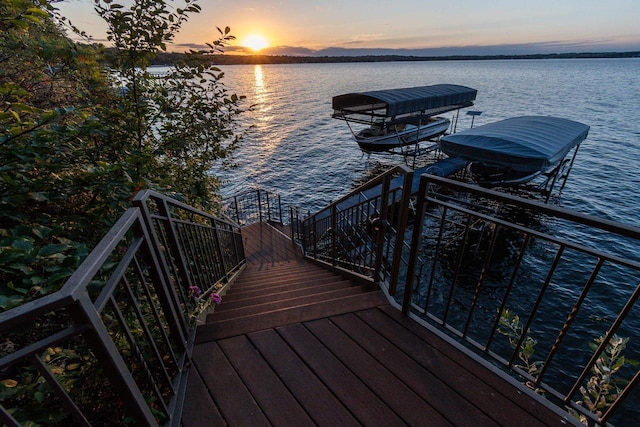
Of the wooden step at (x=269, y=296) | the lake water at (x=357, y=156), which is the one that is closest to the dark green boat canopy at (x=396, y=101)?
the lake water at (x=357, y=156)

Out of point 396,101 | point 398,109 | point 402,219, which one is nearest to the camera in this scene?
point 402,219

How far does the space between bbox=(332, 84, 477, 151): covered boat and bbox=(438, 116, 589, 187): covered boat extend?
3.35m

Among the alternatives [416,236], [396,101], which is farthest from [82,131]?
[396,101]

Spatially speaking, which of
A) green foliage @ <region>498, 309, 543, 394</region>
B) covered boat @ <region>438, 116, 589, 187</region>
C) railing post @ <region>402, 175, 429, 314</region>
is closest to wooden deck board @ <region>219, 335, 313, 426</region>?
railing post @ <region>402, 175, 429, 314</region>

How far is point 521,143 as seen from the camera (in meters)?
10.4

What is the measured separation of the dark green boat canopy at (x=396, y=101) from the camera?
14375mm

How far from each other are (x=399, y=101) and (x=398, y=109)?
392 mm

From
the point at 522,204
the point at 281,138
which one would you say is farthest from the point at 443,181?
the point at 281,138

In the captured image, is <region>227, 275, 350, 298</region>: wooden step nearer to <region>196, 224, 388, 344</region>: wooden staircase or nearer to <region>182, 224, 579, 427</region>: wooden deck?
<region>196, 224, 388, 344</region>: wooden staircase

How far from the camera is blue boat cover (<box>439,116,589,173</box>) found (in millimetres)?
9977

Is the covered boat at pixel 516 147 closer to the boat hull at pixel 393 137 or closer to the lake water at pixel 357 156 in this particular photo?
the lake water at pixel 357 156

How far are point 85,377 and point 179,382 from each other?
561 millimetres

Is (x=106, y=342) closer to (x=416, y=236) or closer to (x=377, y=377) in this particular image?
(x=377, y=377)

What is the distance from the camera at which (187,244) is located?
276 cm
